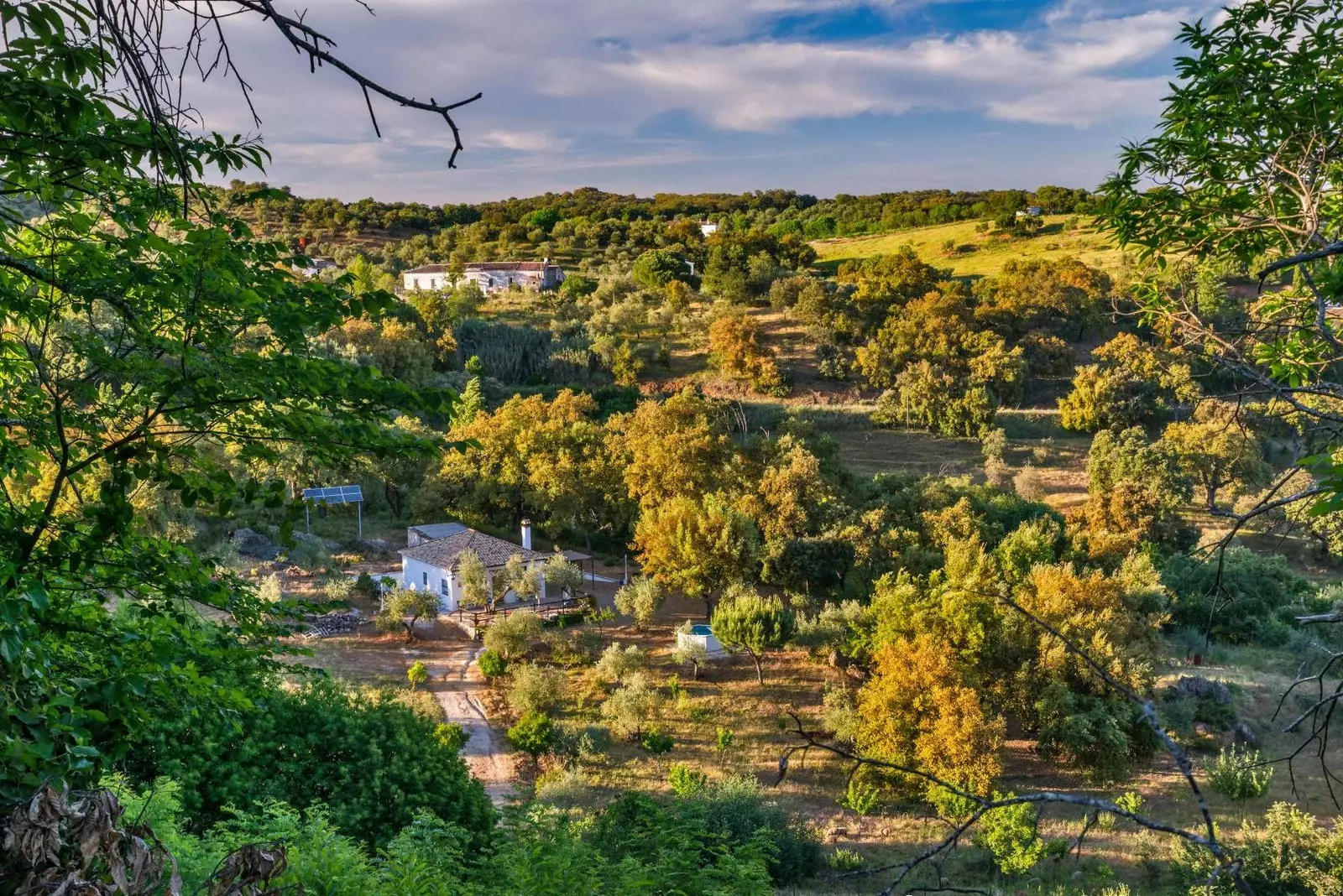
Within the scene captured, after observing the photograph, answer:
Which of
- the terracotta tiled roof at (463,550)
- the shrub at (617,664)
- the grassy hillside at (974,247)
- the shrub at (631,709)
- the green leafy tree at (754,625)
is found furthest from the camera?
the grassy hillside at (974,247)

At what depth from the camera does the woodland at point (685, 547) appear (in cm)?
339

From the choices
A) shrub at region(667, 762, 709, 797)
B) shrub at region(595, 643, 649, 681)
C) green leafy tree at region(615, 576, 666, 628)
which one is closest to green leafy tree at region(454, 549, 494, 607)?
green leafy tree at region(615, 576, 666, 628)

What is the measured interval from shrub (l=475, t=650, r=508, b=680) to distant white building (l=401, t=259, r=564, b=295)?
Answer: 3595cm

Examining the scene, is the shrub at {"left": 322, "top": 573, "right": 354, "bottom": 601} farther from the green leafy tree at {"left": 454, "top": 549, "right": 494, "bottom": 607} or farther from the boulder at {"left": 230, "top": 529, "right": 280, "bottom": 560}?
the green leafy tree at {"left": 454, "top": 549, "right": 494, "bottom": 607}

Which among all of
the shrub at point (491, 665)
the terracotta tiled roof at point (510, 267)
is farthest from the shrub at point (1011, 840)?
the terracotta tiled roof at point (510, 267)

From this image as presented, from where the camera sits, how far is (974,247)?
56.3 metres

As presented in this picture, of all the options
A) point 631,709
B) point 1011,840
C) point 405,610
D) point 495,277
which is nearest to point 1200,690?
point 1011,840

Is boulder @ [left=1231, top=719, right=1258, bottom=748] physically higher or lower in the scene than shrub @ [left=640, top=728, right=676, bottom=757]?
lower

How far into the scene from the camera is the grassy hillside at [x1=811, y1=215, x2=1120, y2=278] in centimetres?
5103

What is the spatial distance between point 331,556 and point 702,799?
15.4 metres

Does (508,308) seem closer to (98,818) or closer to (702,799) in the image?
(702,799)

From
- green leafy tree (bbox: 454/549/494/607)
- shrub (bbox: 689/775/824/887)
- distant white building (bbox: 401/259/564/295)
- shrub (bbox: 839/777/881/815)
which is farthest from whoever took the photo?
distant white building (bbox: 401/259/564/295)

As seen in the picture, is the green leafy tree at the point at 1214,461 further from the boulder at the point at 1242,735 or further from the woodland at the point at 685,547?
the boulder at the point at 1242,735

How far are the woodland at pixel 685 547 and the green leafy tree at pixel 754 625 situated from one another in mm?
95
